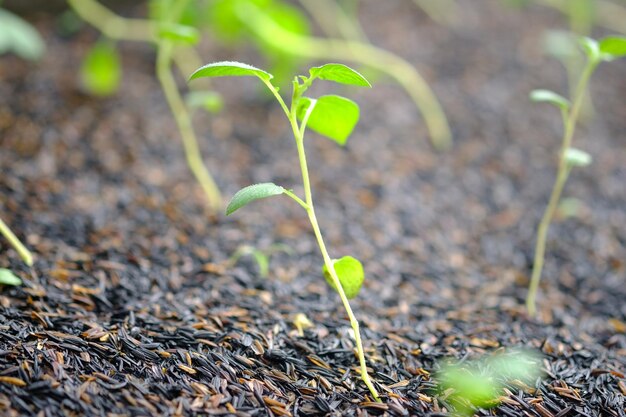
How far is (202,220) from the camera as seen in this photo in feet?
5.06

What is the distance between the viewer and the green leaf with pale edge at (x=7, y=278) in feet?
3.49

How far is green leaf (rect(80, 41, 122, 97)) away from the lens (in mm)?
1799

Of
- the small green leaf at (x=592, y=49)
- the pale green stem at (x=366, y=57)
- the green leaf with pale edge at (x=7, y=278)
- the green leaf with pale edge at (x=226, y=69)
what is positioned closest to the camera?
the green leaf with pale edge at (x=226, y=69)

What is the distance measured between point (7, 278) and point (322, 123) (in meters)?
0.68

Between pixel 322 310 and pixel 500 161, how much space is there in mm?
1081

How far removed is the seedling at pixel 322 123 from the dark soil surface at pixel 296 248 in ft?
0.59

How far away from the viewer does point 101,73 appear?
1833mm

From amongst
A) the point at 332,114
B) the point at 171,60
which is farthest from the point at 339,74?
the point at 171,60

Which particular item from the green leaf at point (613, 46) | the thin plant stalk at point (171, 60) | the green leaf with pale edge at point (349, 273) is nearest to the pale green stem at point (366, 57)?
the thin plant stalk at point (171, 60)

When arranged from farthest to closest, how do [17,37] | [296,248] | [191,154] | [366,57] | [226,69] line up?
1. [366,57]
2. [17,37]
3. [191,154]
4. [296,248]
5. [226,69]

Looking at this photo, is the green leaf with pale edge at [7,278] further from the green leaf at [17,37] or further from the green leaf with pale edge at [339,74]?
the green leaf at [17,37]

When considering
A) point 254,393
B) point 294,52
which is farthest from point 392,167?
point 254,393

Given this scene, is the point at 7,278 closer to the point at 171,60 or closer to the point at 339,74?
the point at 339,74

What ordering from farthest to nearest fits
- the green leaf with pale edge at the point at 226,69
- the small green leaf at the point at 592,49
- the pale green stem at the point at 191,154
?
the pale green stem at the point at 191,154 → the small green leaf at the point at 592,49 → the green leaf with pale edge at the point at 226,69
